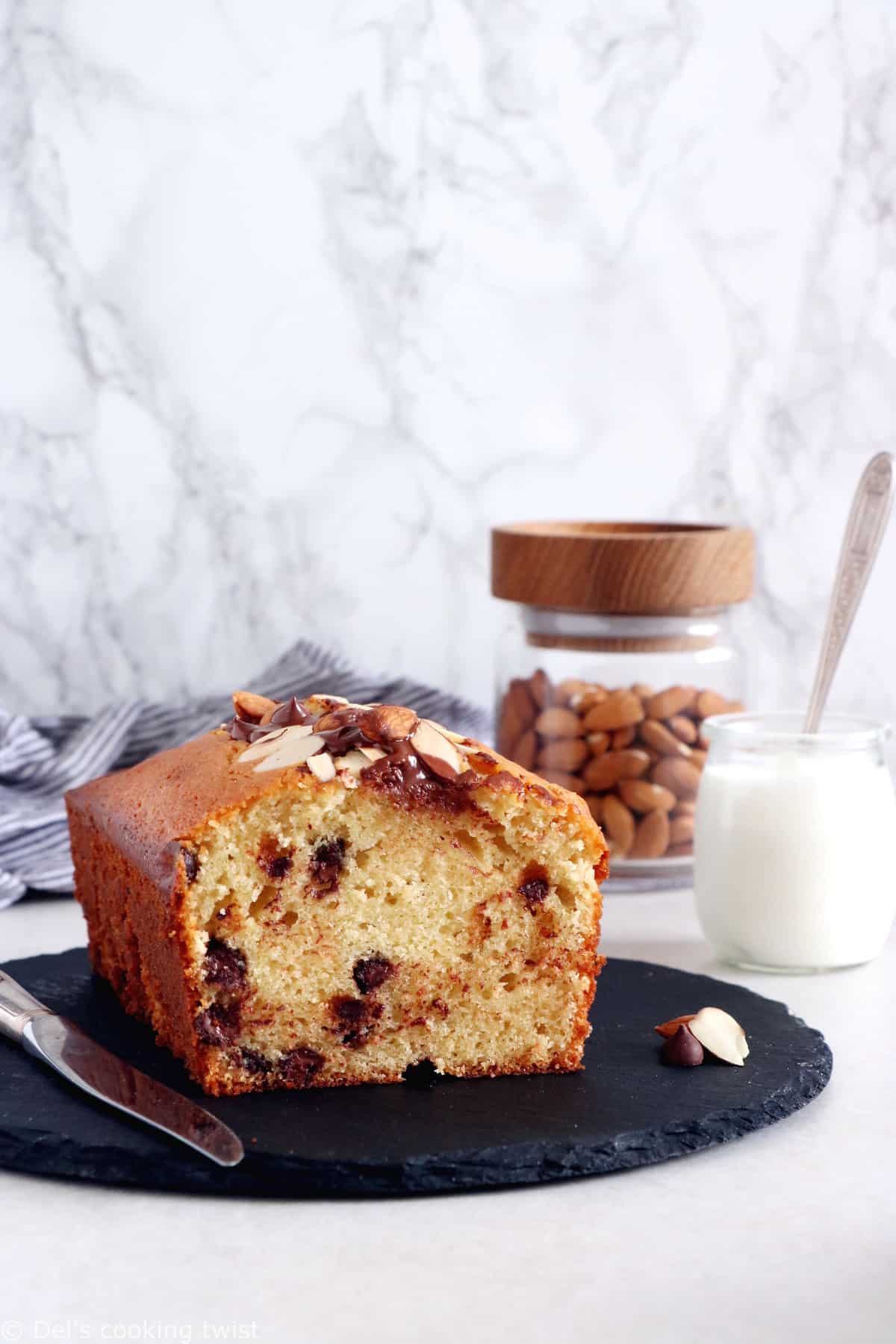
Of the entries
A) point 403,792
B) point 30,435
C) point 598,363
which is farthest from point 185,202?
point 403,792

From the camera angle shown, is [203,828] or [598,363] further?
[598,363]

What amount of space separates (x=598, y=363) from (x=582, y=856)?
176cm

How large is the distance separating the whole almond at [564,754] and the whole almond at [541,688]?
70 mm

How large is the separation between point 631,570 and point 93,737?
979 mm

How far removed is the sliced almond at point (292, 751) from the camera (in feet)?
5.50

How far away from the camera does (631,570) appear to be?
244 cm

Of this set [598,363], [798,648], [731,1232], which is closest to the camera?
[731,1232]

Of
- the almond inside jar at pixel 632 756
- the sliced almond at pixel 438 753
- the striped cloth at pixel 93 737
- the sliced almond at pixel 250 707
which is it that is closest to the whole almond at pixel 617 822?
the almond inside jar at pixel 632 756

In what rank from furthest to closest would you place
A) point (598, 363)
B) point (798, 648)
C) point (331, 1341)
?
1. point (798, 648)
2. point (598, 363)
3. point (331, 1341)

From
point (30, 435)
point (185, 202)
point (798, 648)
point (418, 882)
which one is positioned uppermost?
point (185, 202)

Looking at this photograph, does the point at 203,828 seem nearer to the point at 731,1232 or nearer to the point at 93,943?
the point at 93,943

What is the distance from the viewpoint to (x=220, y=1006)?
1.64m

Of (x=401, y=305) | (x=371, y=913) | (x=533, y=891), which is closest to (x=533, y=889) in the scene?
(x=533, y=891)

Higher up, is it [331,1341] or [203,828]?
[203,828]
